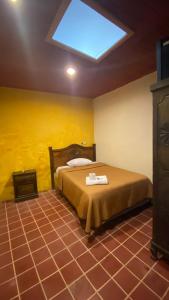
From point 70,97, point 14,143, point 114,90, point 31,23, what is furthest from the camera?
point 70,97

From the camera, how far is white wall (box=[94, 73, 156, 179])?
2.68 metres

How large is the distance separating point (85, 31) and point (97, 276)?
8.33 ft

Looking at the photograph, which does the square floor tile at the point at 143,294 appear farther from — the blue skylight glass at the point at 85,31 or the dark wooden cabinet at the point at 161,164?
the blue skylight glass at the point at 85,31

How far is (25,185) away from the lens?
3.07 meters

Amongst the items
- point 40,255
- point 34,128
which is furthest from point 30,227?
point 34,128

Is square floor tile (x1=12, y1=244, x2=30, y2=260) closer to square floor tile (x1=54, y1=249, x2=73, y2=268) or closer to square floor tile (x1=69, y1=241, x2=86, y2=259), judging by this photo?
square floor tile (x1=54, y1=249, x2=73, y2=268)

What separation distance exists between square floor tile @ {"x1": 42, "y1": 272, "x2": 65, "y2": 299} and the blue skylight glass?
8.25ft

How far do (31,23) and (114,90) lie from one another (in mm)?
2372

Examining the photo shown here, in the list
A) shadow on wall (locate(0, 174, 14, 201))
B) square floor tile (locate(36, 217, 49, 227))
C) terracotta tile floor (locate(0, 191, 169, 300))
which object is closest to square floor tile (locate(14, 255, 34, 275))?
terracotta tile floor (locate(0, 191, 169, 300))

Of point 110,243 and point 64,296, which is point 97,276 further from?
point 110,243

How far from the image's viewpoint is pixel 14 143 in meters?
3.08

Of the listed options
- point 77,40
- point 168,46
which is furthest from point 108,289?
point 77,40

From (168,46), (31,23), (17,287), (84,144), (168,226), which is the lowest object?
(17,287)

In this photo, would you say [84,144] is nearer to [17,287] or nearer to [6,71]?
[6,71]
